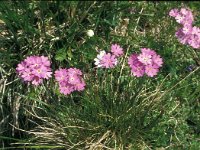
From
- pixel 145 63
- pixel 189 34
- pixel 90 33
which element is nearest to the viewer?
pixel 145 63

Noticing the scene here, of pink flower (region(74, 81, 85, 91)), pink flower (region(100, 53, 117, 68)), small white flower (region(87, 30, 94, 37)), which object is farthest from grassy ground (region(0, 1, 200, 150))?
pink flower (region(100, 53, 117, 68))

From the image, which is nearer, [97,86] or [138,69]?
[138,69]

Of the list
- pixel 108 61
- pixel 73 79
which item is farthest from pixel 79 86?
pixel 108 61

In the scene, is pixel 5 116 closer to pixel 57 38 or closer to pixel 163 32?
pixel 57 38

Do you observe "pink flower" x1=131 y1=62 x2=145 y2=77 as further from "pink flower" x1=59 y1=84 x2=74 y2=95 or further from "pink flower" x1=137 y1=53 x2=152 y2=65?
"pink flower" x1=59 y1=84 x2=74 y2=95

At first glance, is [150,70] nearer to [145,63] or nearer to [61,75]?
[145,63]

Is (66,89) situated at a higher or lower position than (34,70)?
lower
